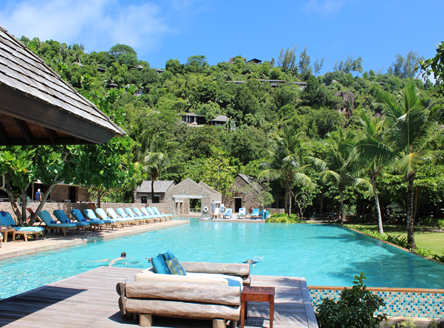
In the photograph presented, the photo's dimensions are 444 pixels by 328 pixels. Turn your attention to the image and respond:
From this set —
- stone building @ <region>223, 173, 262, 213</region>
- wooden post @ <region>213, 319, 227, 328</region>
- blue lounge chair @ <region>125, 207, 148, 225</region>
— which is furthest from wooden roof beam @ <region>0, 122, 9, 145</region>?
stone building @ <region>223, 173, 262, 213</region>

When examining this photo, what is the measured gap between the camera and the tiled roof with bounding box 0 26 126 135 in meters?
2.51

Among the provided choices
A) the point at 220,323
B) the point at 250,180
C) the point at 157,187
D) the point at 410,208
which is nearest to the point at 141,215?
the point at 157,187

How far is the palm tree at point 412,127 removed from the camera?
11.0 meters

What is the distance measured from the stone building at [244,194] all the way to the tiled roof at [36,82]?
30000 millimetres

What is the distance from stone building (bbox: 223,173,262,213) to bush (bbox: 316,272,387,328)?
27712mm

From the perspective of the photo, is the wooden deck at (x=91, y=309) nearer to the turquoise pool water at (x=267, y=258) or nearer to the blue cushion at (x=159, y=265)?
the blue cushion at (x=159, y=265)

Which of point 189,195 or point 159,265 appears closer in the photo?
point 159,265

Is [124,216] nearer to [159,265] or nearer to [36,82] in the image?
[159,265]

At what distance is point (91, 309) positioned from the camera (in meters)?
4.54

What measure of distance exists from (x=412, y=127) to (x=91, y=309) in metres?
10.6

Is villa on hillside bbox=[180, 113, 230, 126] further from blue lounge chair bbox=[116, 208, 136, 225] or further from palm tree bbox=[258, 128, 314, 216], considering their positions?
blue lounge chair bbox=[116, 208, 136, 225]

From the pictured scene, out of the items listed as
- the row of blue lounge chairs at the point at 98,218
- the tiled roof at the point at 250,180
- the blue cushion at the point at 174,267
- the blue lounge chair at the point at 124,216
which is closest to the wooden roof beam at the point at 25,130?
the blue cushion at the point at 174,267

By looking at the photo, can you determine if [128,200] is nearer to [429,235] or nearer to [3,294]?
[429,235]

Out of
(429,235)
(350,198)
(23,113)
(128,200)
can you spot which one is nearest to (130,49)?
(128,200)
